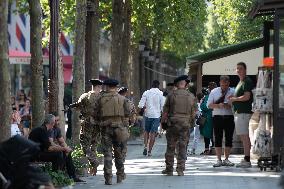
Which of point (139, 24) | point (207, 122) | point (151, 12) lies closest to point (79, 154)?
point (207, 122)

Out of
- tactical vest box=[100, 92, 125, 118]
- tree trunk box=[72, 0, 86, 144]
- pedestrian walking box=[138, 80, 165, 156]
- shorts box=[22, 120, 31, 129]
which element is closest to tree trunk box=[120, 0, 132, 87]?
shorts box=[22, 120, 31, 129]

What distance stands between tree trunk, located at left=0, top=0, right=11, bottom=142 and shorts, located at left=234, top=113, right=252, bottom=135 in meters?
6.24

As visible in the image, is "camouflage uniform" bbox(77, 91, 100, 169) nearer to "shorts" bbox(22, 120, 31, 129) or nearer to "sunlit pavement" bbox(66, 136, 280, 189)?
"sunlit pavement" bbox(66, 136, 280, 189)

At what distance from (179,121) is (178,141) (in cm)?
42

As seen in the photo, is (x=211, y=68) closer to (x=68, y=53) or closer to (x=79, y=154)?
(x=79, y=154)

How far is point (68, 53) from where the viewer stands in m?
63.7

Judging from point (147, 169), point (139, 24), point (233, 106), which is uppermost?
point (139, 24)

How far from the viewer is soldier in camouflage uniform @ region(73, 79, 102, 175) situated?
20.5 m

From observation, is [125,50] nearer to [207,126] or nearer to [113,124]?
[207,126]

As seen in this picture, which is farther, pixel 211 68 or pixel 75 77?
pixel 211 68

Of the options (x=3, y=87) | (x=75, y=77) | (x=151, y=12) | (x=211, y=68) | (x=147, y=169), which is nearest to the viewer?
(x=3, y=87)

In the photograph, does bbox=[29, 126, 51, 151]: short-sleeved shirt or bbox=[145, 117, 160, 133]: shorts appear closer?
bbox=[29, 126, 51, 151]: short-sleeved shirt

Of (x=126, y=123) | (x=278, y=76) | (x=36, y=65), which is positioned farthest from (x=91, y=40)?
(x=278, y=76)

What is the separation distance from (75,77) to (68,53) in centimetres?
4012
